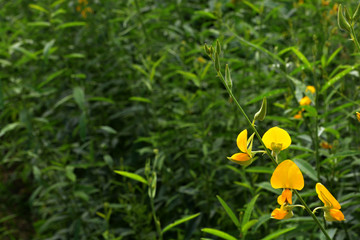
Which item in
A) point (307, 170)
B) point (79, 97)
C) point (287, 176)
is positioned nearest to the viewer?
point (287, 176)

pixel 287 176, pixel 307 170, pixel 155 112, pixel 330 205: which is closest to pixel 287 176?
pixel 287 176

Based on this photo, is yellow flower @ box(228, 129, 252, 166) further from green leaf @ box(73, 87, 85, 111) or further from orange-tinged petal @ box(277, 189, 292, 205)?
green leaf @ box(73, 87, 85, 111)

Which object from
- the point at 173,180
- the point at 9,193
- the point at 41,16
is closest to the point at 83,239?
the point at 173,180

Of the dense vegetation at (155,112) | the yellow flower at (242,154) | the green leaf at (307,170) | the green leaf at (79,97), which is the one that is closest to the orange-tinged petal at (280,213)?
the yellow flower at (242,154)

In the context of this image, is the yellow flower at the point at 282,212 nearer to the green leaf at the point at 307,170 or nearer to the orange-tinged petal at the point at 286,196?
the orange-tinged petal at the point at 286,196

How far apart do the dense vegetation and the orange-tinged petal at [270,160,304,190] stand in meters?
0.91

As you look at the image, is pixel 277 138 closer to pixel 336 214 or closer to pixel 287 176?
pixel 287 176

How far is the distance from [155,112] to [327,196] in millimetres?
1745

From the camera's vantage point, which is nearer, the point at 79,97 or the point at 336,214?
the point at 336,214

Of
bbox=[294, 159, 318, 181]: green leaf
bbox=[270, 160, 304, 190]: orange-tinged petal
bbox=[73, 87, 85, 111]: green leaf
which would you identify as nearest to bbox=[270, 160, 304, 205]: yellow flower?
bbox=[270, 160, 304, 190]: orange-tinged petal

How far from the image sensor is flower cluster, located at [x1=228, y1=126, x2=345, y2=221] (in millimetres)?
780

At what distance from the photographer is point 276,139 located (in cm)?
81

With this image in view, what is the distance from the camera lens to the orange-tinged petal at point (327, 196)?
79 cm

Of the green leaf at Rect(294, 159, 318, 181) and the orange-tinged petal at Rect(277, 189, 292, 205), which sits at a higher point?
the orange-tinged petal at Rect(277, 189, 292, 205)
